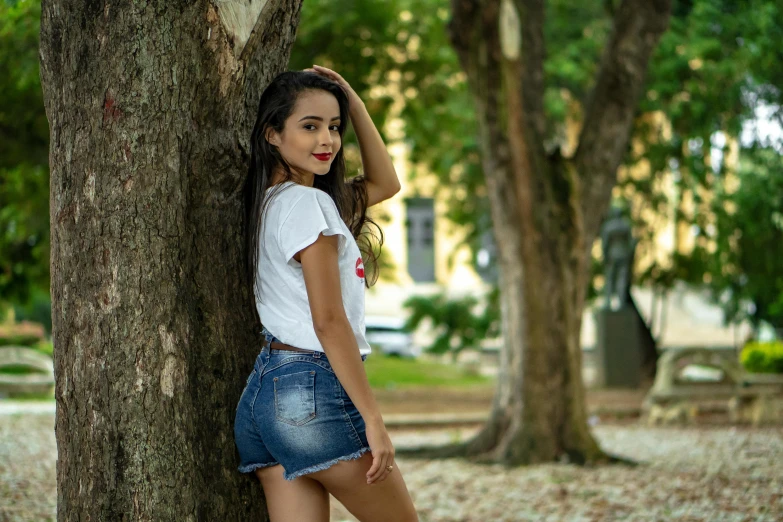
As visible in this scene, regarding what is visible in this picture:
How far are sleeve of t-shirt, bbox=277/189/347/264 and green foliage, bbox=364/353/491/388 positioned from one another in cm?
1710

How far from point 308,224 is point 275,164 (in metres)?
0.35

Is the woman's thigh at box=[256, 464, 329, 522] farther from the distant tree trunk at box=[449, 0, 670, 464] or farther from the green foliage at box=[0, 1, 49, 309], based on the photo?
the green foliage at box=[0, 1, 49, 309]

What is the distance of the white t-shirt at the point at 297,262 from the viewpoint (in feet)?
8.57

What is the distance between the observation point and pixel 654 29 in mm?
8977

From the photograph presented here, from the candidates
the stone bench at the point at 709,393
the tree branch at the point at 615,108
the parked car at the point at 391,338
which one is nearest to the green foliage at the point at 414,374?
the parked car at the point at 391,338

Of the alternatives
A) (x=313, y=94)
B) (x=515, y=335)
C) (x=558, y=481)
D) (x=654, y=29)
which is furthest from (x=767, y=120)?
(x=313, y=94)

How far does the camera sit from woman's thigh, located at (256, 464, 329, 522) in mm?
2752

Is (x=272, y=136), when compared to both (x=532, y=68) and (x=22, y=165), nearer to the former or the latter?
(x=532, y=68)

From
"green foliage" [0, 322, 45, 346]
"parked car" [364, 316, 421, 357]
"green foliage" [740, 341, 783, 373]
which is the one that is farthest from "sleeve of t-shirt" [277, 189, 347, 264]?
"parked car" [364, 316, 421, 357]

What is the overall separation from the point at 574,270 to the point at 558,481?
191cm

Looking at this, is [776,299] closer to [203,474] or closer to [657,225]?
[657,225]

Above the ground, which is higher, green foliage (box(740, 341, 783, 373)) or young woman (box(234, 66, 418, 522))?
young woman (box(234, 66, 418, 522))

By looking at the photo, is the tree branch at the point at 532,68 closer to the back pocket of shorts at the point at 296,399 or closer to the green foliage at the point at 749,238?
the back pocket of shorts at the point at 296,399

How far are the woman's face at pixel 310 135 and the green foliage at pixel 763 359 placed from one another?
51.4 ft
